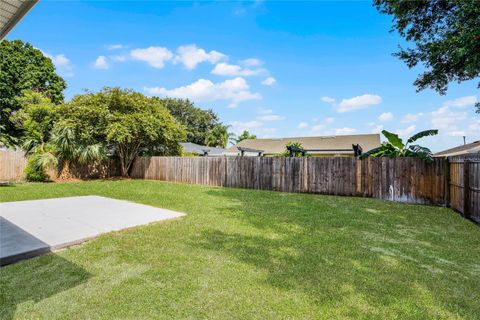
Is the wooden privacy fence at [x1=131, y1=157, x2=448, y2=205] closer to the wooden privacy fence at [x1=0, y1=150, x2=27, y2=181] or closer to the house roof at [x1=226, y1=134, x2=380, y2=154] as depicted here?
the wooden privacy fence at [x1=0, y1=150, x2=27, y2=181]

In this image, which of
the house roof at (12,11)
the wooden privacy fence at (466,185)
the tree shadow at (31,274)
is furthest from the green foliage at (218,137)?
the house roof at (12,11)

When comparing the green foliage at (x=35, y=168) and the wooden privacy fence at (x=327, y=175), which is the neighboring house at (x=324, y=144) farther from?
the green foliage at (x=35, y=168)

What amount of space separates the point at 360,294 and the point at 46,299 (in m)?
3.01

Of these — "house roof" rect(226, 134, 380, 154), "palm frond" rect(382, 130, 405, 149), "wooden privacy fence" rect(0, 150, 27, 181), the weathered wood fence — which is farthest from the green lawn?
"house roof" rect(226, 134, 380, 154)

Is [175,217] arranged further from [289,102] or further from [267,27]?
[289,102]

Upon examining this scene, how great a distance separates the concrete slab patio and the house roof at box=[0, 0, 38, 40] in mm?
2834

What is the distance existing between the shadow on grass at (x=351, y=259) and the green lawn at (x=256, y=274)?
0.01m

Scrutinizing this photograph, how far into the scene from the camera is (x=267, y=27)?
Answer: 11.6 meters

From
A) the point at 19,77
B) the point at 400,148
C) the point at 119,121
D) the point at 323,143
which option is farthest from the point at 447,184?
the point at 19,77

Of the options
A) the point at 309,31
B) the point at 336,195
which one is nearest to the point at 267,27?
the point at 309,31

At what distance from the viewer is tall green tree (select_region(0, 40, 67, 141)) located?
23750 millimetres

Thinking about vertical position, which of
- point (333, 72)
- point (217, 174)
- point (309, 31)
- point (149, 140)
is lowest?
point (217, 174)

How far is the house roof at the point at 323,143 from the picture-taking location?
2239 centimetres

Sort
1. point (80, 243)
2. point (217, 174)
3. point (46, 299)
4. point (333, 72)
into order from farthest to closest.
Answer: point (333, 72) → point (217, 174) → point (80, 243) → point (46, 299)
